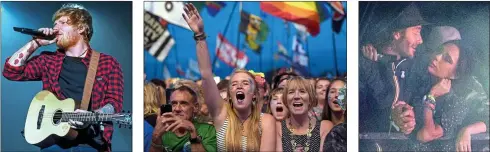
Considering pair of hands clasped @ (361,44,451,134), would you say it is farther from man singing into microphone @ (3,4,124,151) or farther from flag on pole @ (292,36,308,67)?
man singing into microphone @ (3,4,124,151)

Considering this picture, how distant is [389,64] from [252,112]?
3.16ft

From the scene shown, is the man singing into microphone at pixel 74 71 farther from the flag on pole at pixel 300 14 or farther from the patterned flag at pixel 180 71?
the flag on pole at pixel 300 14

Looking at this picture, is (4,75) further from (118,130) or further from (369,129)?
(369,129)

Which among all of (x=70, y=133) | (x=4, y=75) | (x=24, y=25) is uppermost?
(x=24, y=25)

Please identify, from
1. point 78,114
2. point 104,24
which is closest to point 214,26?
point 104,24

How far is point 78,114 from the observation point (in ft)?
17.8

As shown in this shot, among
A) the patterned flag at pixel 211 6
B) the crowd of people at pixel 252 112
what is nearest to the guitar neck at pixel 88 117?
the crowd of people at pixel 252 112

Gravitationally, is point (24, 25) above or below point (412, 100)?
above

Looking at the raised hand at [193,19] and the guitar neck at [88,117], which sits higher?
the raised hand at [193,19]

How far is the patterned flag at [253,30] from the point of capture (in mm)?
5465

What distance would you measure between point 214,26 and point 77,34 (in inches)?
36.0

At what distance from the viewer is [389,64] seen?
18.0ft

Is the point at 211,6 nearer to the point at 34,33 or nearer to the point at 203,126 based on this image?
the point at 203,126

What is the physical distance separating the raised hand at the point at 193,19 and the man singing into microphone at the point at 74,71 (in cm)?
56
